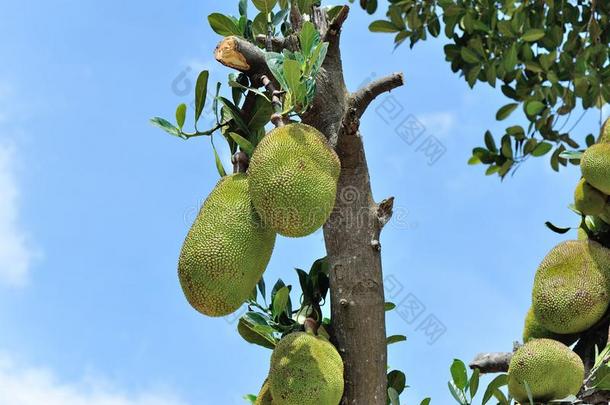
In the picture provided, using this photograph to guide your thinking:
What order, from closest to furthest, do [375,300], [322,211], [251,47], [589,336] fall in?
[322,211] → [375,300] → [251,47] → [589,336]

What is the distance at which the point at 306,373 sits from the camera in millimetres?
1064

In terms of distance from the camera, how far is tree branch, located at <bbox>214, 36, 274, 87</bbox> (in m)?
1.24

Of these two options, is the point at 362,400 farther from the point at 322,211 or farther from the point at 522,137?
the point at 522,137

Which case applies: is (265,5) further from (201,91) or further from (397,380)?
(397,380)

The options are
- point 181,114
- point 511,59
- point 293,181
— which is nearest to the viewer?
point 293,181

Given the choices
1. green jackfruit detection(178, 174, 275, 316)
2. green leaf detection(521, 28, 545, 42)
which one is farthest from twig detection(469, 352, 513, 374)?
green leaf detection(521, 28, 545, 42)

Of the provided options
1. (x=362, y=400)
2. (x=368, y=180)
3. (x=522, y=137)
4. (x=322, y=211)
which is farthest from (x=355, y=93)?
(x=522, y=137)

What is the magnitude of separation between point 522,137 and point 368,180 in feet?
5.81

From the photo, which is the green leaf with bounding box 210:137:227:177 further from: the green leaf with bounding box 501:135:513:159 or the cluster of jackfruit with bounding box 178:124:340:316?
the green leaf with bounding box 501:135:513:159

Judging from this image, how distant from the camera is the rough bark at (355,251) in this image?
113cm

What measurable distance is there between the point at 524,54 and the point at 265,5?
1.70 metres

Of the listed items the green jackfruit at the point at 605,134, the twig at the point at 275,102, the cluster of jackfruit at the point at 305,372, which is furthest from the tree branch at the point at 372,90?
the green jackfruit at the point at 605,134

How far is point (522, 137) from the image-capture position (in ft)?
9.21

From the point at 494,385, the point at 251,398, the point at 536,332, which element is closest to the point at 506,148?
the point at 536,332
